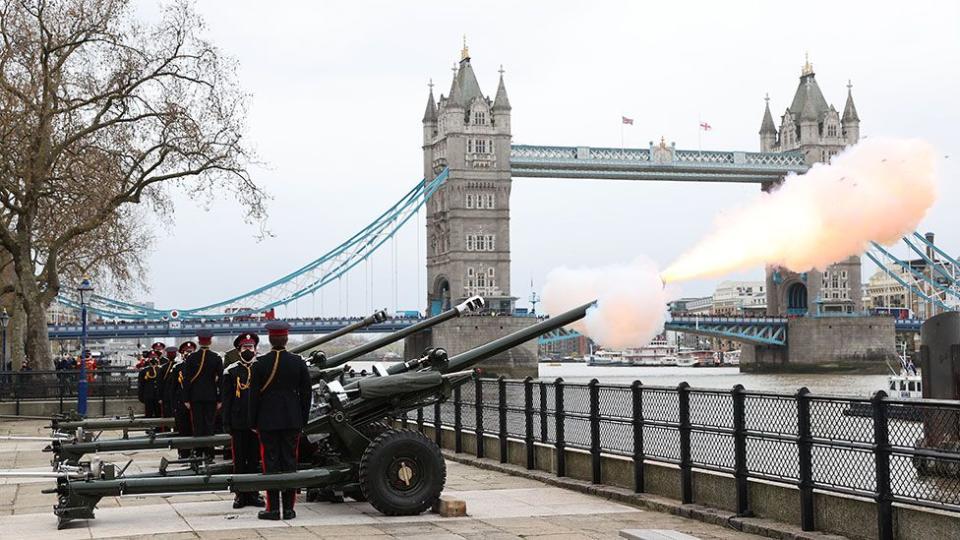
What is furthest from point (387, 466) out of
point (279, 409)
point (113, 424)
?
point (113, 424)

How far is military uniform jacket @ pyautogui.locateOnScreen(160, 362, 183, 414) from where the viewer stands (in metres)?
18.4

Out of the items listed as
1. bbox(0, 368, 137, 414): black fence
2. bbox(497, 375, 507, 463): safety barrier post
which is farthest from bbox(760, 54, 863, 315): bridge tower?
bbox(497, 375, 507, 463): safety barrier post

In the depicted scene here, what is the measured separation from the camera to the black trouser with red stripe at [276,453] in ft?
40.0

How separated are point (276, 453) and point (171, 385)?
7.39 m

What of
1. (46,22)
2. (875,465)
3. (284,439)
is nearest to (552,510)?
(284,439)

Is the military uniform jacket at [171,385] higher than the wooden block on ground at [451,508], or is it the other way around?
the military uniform jacket at [171,385]

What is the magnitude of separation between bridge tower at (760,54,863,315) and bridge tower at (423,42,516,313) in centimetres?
2648

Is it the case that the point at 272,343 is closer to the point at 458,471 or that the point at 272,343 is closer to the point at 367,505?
the point at 367,505

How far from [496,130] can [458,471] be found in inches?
4689

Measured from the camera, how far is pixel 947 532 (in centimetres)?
963

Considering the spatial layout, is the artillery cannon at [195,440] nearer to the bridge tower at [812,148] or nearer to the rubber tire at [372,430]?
the rubber tire at [372,430]

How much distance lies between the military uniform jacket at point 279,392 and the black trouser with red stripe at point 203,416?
4.99 metres

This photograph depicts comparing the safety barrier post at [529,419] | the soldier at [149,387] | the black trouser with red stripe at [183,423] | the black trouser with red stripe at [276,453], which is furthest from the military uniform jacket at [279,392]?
the soldier at [149,387]

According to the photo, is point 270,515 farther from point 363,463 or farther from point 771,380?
point 771,380
